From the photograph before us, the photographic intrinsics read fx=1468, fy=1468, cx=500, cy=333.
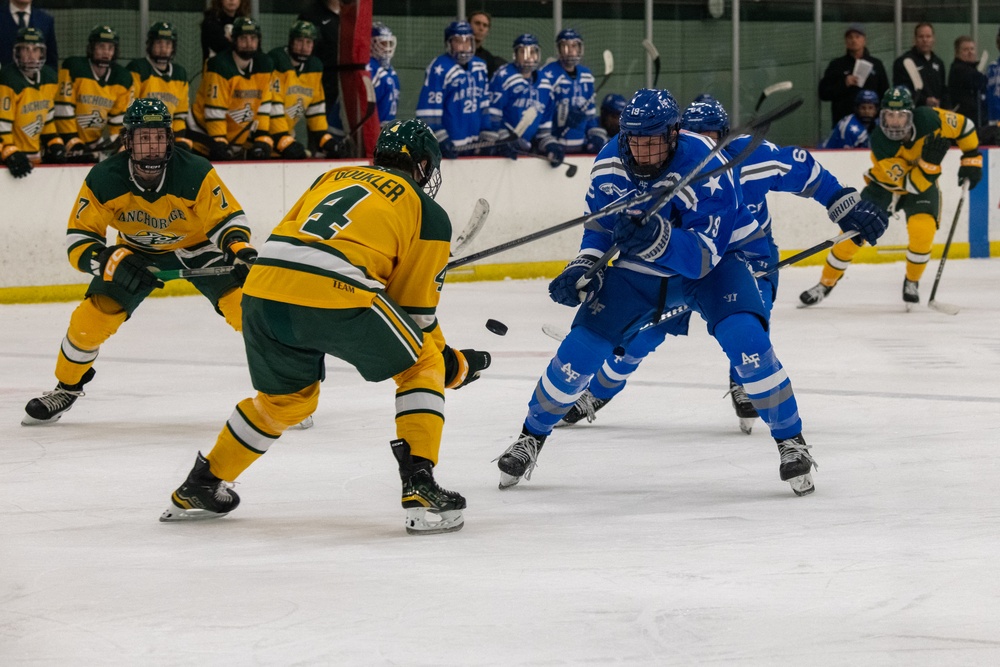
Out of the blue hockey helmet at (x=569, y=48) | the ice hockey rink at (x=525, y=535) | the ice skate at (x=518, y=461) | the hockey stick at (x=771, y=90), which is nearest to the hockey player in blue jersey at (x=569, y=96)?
the blue hockey helmet at (x=569, y=48)

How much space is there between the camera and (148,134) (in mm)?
4770

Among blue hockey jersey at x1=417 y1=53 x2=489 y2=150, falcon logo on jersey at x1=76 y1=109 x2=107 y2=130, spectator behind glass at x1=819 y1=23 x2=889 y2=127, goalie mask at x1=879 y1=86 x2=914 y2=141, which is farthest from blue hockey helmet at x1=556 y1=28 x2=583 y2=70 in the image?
falcon logo on jersey at x1=76 y1=109 x2=107 y2=130

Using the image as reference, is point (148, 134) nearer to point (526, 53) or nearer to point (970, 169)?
point (970, 169)

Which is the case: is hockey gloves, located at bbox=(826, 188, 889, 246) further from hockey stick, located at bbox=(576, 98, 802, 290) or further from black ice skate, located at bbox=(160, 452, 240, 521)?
black ice skate, located at bbox=(160, 452, 240, 521)

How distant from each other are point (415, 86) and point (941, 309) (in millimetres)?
4365

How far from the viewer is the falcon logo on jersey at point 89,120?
30.3 ft

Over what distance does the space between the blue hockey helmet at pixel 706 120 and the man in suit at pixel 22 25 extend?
5573 mm

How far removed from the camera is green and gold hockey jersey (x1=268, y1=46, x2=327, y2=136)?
993 centimetres

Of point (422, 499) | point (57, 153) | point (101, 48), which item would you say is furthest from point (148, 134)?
point (101, 48)

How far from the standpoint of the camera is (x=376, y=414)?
5.15m

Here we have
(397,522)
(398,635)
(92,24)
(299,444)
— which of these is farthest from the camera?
(92,24)

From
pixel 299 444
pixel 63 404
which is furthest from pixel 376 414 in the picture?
pixel 63 404

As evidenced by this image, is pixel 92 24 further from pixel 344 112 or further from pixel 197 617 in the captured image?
pixel 197 617

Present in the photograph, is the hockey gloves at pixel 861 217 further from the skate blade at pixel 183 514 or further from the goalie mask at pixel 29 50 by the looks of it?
the goalie mask at pixel 29 50
